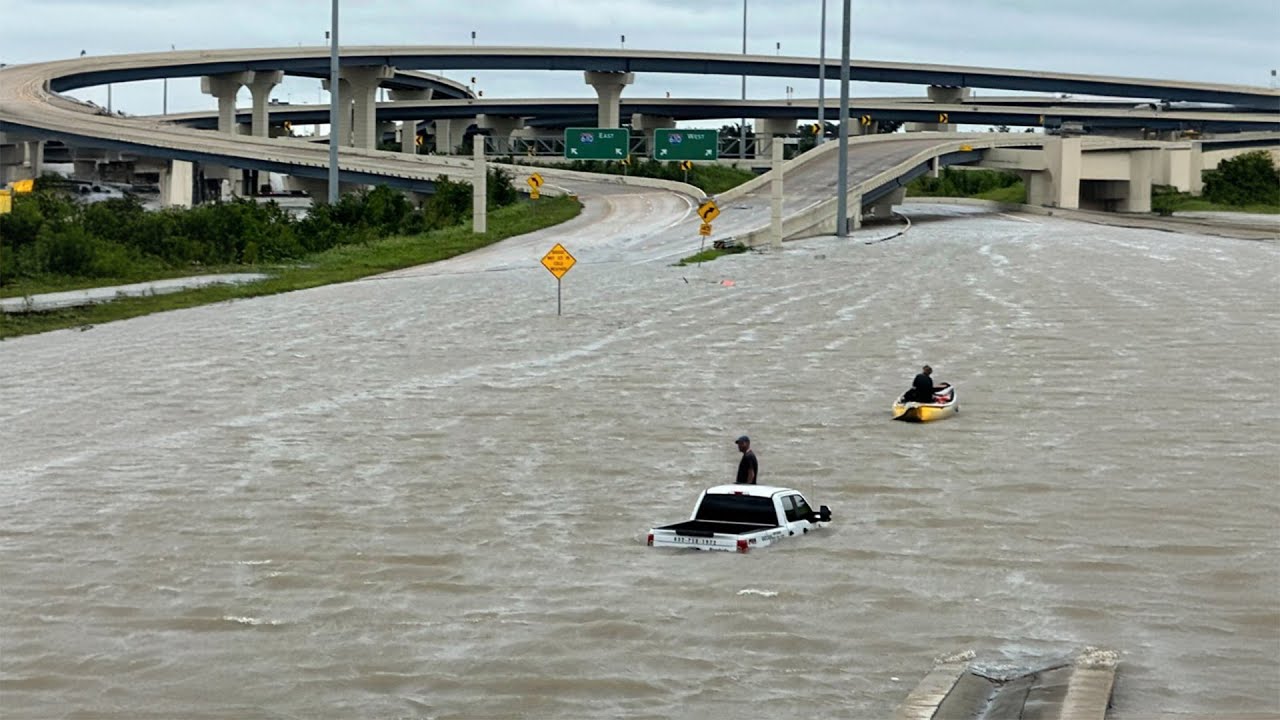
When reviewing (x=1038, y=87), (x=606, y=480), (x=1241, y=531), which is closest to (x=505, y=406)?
(x=606, y=480)

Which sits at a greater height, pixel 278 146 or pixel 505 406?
pixel 278 146

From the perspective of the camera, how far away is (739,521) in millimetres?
24766

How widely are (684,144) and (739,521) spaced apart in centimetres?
9024

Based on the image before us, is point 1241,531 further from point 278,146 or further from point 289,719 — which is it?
point 278,146

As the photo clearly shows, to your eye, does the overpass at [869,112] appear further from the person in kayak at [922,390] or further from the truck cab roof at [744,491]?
the truck cab roof at [744,491]

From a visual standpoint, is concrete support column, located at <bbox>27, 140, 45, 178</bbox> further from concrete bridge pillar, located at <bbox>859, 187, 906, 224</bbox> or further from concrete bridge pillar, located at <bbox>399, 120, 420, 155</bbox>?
concrete bridge pillar, located at <bbox>859, 187, 906, 224</bbox>

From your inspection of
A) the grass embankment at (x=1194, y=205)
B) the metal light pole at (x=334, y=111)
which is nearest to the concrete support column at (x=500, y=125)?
the grass embankment at (x=1194, y=205)

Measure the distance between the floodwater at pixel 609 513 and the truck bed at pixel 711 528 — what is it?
550 mm

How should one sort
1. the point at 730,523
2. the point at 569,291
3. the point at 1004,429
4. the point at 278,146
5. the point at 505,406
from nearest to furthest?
the point at 730,523, the point at 1004,429, the point at 505,406, the point at 569,291, the point at 278,146

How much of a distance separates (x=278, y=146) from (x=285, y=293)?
2468 inches

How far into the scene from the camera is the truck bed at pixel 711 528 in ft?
79.7

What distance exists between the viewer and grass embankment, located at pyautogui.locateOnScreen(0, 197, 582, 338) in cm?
5253

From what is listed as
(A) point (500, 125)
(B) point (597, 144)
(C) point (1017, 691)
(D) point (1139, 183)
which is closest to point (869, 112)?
(A) point (500, 125)

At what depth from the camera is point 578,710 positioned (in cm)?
1783
